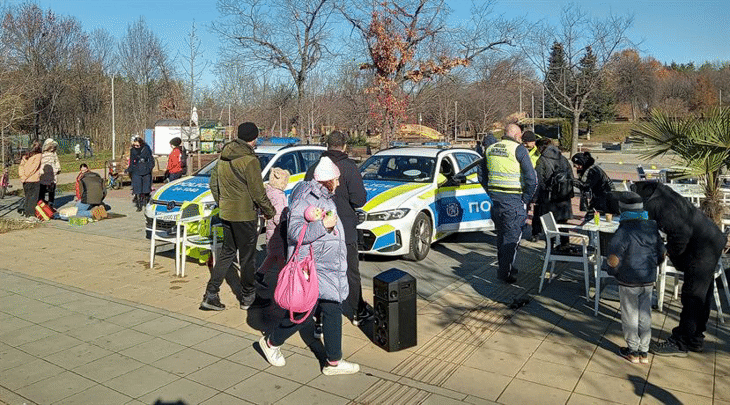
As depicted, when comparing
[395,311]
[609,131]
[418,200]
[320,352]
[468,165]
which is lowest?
[320,352]

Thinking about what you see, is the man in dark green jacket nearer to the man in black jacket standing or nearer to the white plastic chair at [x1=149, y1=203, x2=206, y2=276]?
the man in black jacket standing

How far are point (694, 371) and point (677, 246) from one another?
1030 mm

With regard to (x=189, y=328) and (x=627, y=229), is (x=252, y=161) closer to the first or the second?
(x=189, y=328)

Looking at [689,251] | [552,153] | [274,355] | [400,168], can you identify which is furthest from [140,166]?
[689,251]

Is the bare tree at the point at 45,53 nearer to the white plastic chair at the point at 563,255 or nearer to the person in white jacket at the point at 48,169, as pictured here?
the person in white jacket at the point at 48,169

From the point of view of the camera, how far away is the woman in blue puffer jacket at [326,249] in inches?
177

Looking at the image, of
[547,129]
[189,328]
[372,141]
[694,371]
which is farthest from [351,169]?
[547,129]

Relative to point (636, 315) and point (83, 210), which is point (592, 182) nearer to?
point (636, 315)

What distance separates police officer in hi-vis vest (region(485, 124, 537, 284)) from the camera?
7238 millimetres

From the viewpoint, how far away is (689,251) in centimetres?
507

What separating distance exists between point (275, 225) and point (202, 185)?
11.6ft

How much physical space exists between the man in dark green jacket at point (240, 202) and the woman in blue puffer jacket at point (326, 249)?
1.60 meters

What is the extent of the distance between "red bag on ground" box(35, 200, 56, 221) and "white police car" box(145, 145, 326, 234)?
414 centimetres

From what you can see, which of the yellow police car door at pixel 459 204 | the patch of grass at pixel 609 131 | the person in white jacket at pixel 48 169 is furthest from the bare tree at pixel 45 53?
the patch of grass at pixel 609 131
